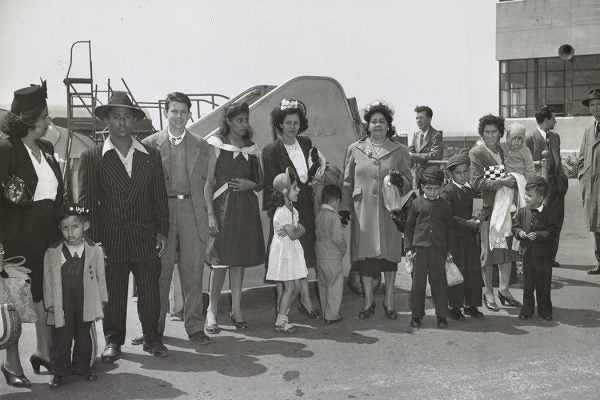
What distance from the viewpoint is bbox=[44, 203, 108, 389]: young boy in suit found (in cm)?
470

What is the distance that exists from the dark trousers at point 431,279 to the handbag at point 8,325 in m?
3.36

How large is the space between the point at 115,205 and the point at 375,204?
2.54m

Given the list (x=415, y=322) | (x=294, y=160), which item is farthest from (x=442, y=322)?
(x=294, y=160)

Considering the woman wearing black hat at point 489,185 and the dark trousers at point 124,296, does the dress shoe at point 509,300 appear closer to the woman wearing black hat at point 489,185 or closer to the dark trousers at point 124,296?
the woman wearing black hat at point 489,185

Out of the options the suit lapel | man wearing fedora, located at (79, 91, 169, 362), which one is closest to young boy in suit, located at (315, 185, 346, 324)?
the suit lapel

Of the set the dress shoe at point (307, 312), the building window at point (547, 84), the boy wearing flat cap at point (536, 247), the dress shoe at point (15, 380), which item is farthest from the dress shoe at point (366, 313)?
the building window at point (547, 84)

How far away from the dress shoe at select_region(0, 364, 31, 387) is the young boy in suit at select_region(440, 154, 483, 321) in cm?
371

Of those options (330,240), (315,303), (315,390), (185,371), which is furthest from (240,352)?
(315,303)

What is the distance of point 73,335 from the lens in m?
4.83

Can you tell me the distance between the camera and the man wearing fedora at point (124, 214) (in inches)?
206

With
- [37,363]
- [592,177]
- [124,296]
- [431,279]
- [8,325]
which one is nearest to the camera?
[8,325]

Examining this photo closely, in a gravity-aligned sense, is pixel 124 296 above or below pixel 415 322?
above

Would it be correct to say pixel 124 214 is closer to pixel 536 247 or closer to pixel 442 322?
pixel 442 322

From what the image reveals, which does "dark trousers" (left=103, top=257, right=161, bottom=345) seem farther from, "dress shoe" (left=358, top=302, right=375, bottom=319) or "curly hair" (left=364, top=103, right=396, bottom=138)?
"curly hair" (left=364, top=103, right=396, bottom=138)
